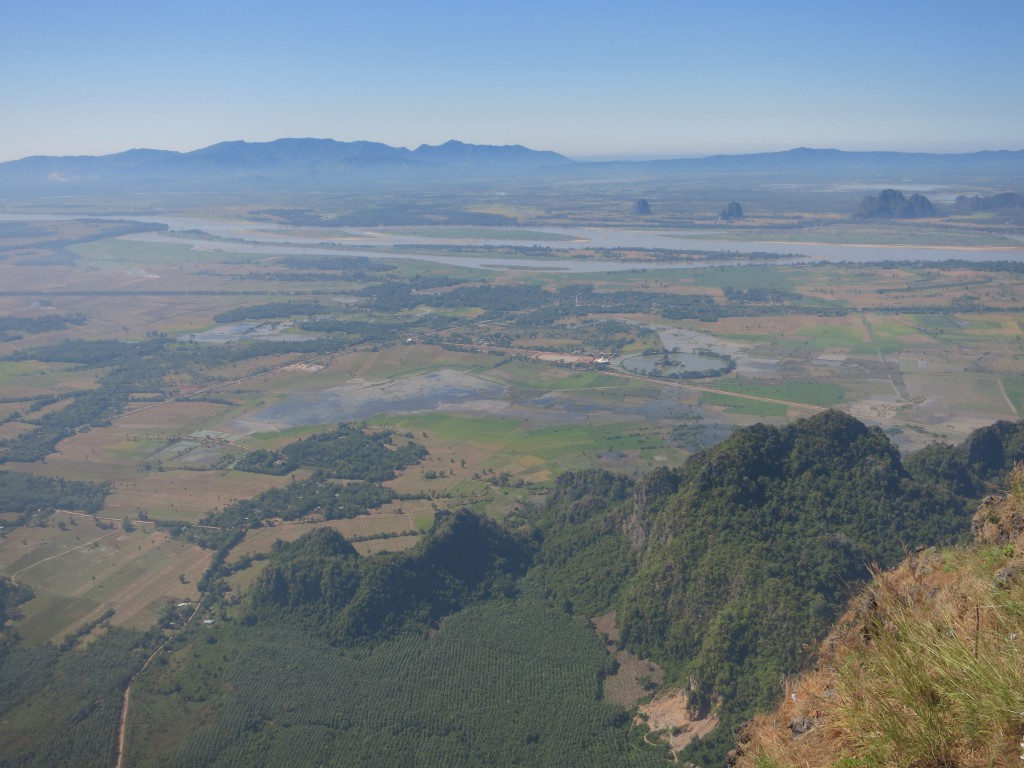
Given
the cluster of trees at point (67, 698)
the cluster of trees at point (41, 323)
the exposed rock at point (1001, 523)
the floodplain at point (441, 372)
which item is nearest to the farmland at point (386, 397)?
the floodplain at point (441, 372)

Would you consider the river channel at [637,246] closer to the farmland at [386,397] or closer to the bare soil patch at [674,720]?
the farmland at [386,397]

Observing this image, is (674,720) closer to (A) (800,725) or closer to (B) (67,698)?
(A) (800,725)

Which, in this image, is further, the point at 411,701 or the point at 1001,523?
the point at 411,701

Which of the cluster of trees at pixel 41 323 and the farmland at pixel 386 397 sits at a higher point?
the cluster of trees at pixel 41 323

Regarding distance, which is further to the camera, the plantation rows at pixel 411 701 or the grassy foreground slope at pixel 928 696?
the plantation rows at pixel 411 701

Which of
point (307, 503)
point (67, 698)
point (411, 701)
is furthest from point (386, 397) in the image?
point (411, 701)

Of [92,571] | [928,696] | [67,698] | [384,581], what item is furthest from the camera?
[92,571]

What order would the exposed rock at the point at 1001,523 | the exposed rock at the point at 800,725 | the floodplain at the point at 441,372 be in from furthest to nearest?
the floodplain at the point at 441,372
the exposed rock at the point at 1001,523
the exposed rock at the point at 800,725
